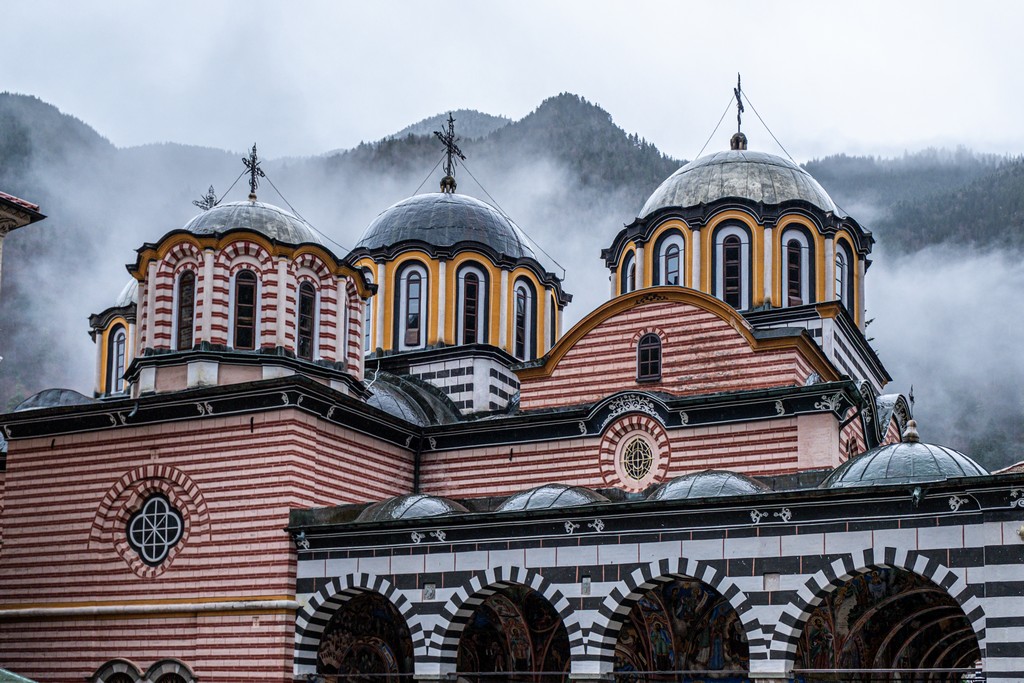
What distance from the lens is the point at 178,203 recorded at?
9744cm

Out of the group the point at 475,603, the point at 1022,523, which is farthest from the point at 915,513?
the point at 475,603

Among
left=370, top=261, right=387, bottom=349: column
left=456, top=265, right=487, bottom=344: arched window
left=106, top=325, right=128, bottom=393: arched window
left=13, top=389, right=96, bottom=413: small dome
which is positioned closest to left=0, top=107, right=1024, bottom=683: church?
left=456, top=265, right=487, bottom=344: arched window

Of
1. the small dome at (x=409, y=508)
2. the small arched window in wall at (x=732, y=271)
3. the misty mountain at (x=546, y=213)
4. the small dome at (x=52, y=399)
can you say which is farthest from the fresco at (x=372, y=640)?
the misty mountain at (x=546, y=213)

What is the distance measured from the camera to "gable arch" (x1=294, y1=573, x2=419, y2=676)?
23.1 meters

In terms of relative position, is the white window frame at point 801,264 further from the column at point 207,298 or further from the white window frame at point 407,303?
the column at point 207,298

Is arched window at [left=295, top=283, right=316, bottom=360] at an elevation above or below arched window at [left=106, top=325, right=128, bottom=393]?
below

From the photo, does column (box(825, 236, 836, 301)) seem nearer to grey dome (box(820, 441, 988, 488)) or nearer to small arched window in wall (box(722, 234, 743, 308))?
small arched window in wall (box(722, 234, 743, 308))

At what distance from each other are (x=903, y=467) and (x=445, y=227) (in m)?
14.9

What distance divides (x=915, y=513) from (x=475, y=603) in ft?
24.3

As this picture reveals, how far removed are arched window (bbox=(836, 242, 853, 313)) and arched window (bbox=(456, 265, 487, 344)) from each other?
8139mm

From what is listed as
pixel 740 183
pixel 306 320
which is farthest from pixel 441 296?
pixel 740 183

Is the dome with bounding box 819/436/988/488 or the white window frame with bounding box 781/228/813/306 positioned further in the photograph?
the white window frame with bounding box 781/228/813/306

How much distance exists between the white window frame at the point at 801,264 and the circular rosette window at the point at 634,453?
16.3 ft

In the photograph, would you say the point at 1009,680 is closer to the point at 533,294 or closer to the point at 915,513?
the point at 915,513
